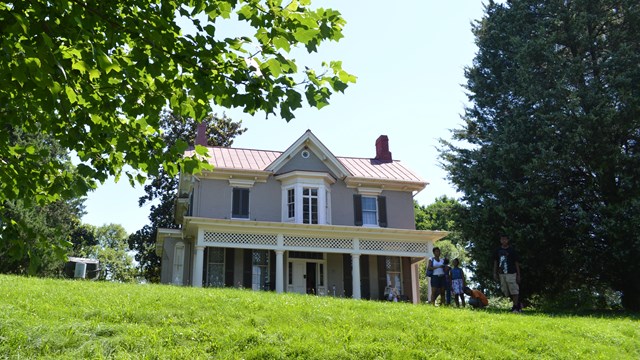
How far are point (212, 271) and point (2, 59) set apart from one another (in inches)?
792

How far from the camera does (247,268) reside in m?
23.9

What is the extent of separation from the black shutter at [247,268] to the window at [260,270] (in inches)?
6.0

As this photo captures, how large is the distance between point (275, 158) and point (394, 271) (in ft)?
25.5

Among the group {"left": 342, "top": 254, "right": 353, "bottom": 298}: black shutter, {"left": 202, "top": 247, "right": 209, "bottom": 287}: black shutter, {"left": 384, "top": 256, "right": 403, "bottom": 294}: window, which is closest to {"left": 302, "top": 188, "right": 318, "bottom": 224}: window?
{"left": 342, "top": 254, "right": 353, "bottom": 298}: black shutter

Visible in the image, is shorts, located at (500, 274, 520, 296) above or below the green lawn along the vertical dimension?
above

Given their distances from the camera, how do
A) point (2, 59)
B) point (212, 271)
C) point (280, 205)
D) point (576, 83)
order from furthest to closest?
1. point (280, 205)
2. point (212, 271)
3. point (576, 83)
4. point (2, 59)

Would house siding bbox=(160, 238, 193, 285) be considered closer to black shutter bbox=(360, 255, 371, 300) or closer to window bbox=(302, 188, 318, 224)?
window bbox=(302, 188, 318, 224)

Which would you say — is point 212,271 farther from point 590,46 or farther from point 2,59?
point 2,59

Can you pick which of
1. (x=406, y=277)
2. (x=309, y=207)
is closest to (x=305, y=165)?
(x=309, y=207)

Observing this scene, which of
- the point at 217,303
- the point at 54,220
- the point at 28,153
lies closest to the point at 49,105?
the point at 28,153

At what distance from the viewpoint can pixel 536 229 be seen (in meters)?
19.3

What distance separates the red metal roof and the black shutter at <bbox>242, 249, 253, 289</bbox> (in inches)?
152

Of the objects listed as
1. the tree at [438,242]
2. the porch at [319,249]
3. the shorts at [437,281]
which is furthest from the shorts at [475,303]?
the tree at [438,242]

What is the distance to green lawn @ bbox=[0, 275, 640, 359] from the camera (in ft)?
27.3
